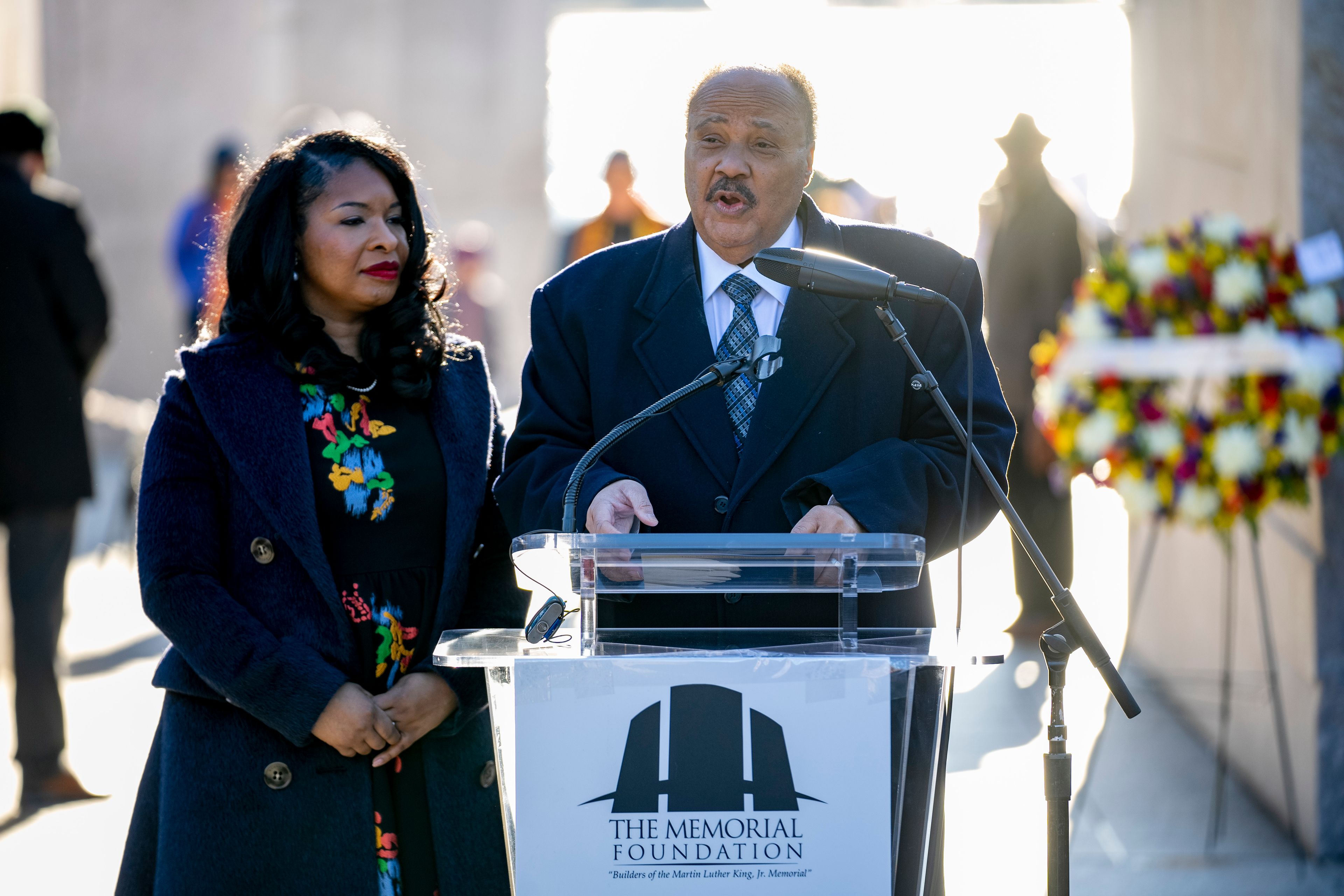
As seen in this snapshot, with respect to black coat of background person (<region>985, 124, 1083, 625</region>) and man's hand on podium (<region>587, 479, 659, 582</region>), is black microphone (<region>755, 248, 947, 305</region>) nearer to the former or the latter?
man's hand on podium (<region>587, 479, 659, 582</region>)

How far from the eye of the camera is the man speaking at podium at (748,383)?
262 cm

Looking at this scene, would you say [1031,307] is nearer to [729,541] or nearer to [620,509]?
[620,509]

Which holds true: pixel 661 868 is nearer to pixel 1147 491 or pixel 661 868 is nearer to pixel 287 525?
pixel 287 525

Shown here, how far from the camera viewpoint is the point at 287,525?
2.63m

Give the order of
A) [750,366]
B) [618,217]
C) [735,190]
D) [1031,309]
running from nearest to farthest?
[750,366] < [735,190] < [1031,309] < [618,217]

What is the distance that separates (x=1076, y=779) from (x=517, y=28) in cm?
→ 1842

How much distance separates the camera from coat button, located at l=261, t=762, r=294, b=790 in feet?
8.59

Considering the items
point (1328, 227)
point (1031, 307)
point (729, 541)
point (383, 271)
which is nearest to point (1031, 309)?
point (1031, 307)

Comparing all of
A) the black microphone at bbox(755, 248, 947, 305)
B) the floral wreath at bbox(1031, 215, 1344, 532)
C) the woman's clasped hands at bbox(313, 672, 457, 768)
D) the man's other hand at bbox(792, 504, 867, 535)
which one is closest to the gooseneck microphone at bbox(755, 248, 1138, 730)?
the black microphone at bbox(755, 248, 947, 305)

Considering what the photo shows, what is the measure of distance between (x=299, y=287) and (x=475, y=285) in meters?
11.7

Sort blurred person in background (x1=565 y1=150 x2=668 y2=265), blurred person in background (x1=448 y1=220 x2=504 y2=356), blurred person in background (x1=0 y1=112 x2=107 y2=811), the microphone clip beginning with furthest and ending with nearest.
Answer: blurred person in background (x1=448 y1=220 x2=504 y2=356)
blurred person in background (x1=565 y1=150 x2=668 y2=265)
blurred person in background (x1=0 y1=112 x2=107 y2=811)
the microphone clip

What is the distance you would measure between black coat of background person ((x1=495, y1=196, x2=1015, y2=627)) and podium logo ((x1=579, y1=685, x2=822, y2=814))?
551 mm

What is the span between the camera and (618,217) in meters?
8.34

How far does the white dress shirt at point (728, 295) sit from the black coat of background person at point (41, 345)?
126 inches
